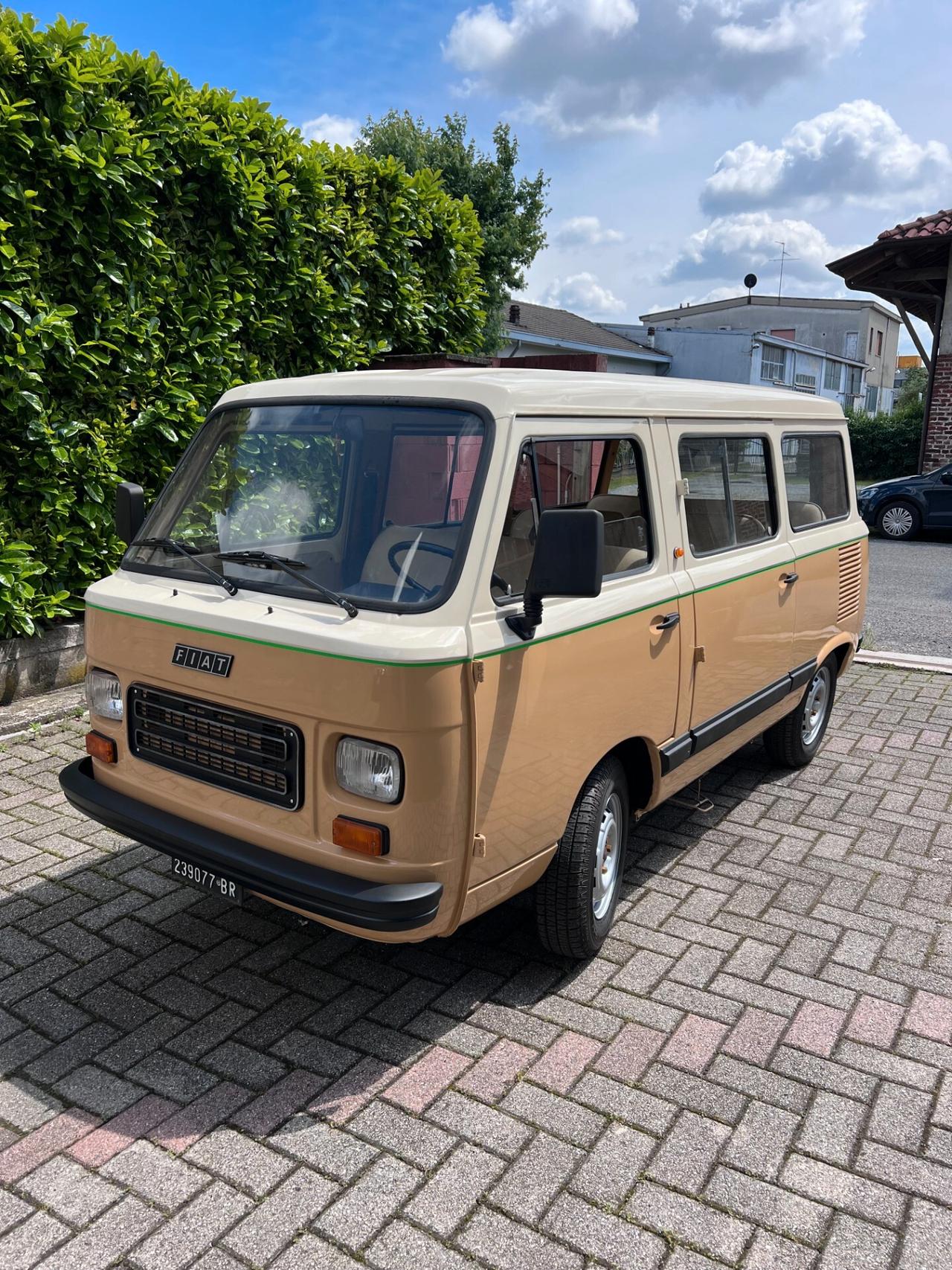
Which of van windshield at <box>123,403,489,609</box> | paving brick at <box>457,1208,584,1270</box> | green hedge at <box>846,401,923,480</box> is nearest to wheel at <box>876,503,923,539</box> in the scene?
green hedge at <box>846,401,923,480</box>

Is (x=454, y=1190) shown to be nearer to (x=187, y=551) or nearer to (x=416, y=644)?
(x=416, y=644)

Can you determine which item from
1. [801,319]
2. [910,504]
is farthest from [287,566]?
[801,319]

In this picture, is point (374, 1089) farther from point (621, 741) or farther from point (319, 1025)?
point (621, 741)

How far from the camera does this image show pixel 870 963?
4078mm

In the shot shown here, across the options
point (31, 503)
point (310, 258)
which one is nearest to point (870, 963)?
point (31, 503)

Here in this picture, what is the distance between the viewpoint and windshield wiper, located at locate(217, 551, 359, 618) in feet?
10.5

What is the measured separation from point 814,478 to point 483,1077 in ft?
13.3

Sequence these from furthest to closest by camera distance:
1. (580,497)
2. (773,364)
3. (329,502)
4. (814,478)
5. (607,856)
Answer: (773,364)
(814,478)
(607,856)
(580,497)
(329,502)

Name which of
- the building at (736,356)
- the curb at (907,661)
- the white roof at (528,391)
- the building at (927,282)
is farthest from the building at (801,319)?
the white roof at (528,391)

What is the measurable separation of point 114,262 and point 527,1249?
20.6ft

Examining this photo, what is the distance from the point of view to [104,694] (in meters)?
3.83

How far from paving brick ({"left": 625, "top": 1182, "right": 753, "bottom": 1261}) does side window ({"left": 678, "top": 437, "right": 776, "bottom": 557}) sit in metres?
2.59

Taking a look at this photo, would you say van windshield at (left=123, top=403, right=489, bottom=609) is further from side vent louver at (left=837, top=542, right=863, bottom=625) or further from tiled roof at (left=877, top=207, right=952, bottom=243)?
tiled roof at (left=877, top=207, right=952, bottom=243)

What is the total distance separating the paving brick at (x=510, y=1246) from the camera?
2588mm
